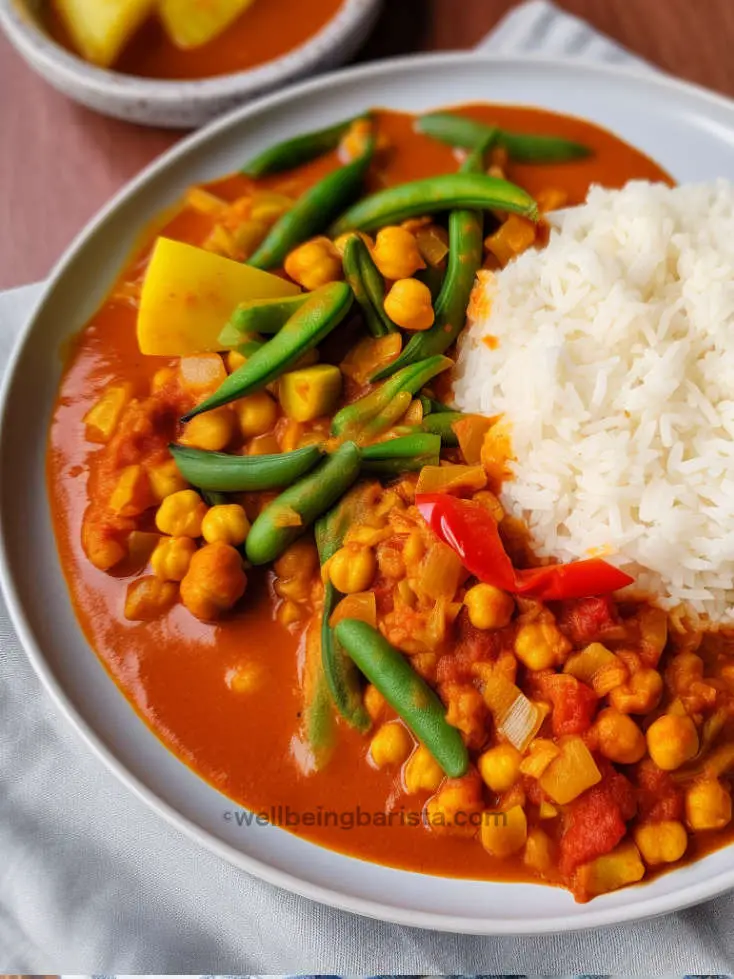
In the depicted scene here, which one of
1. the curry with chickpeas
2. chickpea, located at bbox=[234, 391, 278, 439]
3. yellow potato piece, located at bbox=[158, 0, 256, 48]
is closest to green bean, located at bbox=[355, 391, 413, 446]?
the curry with chickpeas

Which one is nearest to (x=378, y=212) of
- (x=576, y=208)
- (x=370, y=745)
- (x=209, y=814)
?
(x=576, y=208)

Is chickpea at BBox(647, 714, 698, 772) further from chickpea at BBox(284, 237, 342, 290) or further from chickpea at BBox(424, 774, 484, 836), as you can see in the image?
chickpea at BBox(284, 237, 342, 290)

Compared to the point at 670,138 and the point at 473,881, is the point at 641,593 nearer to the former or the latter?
the point at 473,881

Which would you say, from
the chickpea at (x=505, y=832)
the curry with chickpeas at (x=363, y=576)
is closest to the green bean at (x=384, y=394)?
the curry with chickpeas at (x=363, y=576)

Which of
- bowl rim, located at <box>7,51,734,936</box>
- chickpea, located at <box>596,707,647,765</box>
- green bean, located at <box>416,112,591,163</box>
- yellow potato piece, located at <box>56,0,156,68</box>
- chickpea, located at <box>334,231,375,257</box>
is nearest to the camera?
bowl rim, located at <box>7,51,734,936</box>

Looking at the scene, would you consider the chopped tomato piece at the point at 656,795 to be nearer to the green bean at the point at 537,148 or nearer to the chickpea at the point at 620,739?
the chickpea at the point at 620,739

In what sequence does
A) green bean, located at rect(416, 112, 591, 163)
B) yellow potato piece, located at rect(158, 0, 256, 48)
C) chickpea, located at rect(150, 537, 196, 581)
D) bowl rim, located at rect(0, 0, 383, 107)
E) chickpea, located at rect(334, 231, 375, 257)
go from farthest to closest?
1. yellow potato piece, located at rect(158, 0, 256, 48)
2. bowl rim, located at rect(0, 0, 383, 107)
3. green bean, located at rect(416, 112, 591, 163)
4. chickpea, located at rect(334, 231, 375, 257)
5. chickpea, located at rect(150, 537, 196, 581)

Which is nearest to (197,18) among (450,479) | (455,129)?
(455,129)

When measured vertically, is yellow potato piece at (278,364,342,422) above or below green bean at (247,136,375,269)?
below
